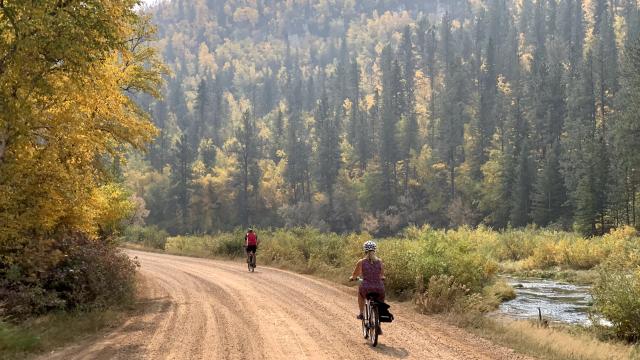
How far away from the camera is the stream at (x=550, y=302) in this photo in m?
20.6

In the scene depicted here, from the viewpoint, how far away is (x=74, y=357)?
34.7 ft

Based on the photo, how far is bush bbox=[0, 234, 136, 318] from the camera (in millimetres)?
13289

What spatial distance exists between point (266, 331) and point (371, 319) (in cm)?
261

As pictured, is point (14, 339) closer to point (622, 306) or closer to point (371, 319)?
point (371, 319)

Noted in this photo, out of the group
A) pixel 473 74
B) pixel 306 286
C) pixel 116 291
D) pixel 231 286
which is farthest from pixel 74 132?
pixel 473 74

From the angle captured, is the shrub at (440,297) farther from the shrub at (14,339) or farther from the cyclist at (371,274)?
the shrub at (14,339)

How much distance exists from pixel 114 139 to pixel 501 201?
64930mm

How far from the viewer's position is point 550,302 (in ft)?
80.2

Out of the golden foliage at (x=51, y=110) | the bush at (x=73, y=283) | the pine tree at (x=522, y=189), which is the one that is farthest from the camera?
the pine tree at (x=522, y=189)

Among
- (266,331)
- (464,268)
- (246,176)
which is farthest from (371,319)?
(246,176)

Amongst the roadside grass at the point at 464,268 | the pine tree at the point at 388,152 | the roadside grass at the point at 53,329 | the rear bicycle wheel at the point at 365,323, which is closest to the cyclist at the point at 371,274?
the rear bicycle wheel at the point at 365,323

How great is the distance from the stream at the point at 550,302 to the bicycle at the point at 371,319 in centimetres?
880

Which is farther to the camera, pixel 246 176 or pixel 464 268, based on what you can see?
pixel 246 176

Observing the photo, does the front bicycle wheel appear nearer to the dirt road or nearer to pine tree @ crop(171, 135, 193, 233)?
the dirt road
